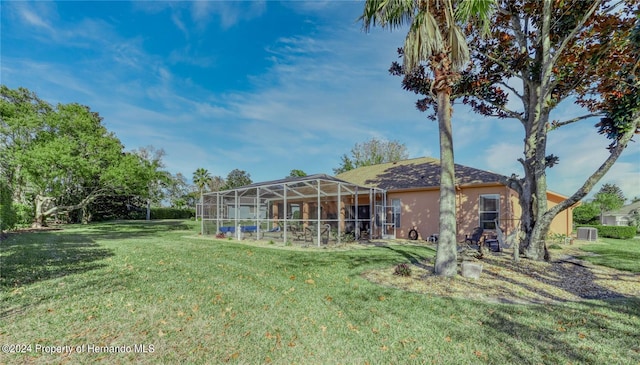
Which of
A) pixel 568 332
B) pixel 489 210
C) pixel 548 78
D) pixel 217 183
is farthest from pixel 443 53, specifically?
pixel 217 183

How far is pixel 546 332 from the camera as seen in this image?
3795 millimetres

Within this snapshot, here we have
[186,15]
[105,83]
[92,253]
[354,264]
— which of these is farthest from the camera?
[105,83]

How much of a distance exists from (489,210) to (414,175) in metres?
4.64

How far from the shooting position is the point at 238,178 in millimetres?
53094

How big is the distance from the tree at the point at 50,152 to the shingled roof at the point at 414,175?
17.3 metres

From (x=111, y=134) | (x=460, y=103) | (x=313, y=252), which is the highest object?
(x=111, y=134)

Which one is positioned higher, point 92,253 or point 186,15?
point 186,15

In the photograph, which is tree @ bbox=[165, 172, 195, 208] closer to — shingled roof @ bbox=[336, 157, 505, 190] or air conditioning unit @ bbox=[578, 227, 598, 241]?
shingled roof @ bbox=[336, 157, 505, 190]

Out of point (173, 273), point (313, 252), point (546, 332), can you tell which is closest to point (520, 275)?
point (546, 332)

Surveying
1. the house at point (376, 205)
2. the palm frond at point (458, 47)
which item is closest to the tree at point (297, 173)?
the house at point (376, 205)

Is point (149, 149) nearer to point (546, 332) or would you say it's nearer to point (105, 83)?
point (105, 83)

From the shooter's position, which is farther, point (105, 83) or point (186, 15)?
point (105, 83)

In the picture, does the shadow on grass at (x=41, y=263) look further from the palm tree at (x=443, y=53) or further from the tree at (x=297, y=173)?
the tree at (x=297, y=173)

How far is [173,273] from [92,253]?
16.4 feet
